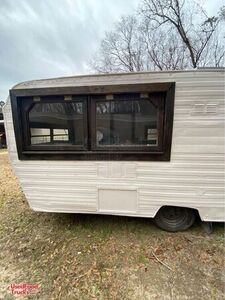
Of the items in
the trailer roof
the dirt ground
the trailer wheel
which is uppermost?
the trailer roof

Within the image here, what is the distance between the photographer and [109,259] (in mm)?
2564

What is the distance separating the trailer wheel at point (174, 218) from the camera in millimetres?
2959

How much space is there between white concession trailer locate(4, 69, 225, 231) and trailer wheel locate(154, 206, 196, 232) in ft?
0.05

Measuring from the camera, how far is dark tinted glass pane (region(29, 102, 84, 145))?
2.74m

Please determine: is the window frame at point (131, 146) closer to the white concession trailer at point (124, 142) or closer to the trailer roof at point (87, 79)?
the white concession trailer at point (124, 142)

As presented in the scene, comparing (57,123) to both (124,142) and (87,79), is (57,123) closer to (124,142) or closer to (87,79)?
(87,79)

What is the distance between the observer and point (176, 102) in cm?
250

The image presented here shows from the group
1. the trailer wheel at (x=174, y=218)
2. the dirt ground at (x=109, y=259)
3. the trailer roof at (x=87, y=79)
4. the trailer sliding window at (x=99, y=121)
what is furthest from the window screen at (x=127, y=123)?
the dirt ground at (x=109, y=259)

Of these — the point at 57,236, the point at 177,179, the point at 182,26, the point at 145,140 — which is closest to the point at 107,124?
the point at 145,140

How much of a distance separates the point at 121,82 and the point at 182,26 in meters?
16.4

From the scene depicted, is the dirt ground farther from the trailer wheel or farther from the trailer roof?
the trailer roof

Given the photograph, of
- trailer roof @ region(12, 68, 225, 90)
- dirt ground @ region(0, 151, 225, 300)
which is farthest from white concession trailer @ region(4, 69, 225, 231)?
dirt ground @ region(0, 151, 225, 300)

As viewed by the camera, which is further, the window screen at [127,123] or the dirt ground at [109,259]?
the window screen at [127,123]

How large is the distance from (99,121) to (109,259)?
178 centimetres
